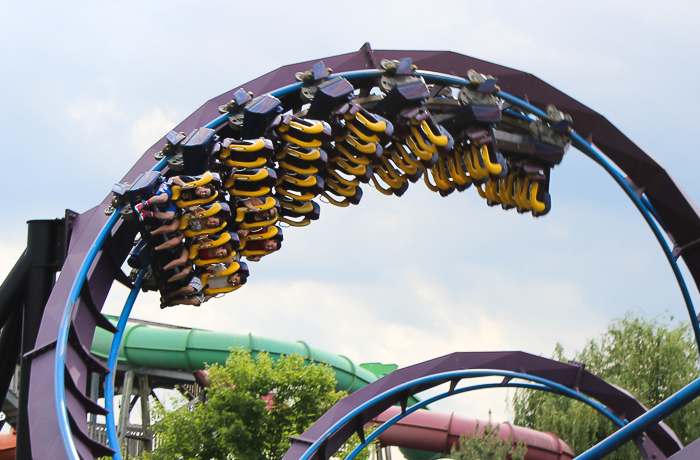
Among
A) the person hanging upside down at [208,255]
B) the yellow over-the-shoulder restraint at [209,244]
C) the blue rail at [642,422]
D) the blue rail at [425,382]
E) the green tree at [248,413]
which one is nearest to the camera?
the blue rail at [642,422]

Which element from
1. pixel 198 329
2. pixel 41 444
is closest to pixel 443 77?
pixel 41 444

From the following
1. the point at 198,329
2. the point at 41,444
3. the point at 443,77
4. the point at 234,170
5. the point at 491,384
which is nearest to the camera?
the point at 41,444

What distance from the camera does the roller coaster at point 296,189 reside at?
6984mm

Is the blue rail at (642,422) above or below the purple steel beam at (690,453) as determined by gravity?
above

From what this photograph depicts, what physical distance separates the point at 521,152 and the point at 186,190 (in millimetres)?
4170

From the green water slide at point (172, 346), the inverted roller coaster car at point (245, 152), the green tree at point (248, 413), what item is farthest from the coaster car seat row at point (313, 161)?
the green water slide at point (172, 346)

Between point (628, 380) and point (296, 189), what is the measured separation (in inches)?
446

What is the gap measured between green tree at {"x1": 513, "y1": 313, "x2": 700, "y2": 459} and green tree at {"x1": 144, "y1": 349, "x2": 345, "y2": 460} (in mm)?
5104

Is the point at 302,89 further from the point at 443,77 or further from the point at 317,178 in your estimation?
the point at 443,77

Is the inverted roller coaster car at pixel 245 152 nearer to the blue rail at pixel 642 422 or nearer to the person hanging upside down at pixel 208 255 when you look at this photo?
the person hanging upside down at pixel 208 255

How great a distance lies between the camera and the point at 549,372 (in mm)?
11172

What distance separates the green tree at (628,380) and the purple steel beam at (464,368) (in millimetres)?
4735

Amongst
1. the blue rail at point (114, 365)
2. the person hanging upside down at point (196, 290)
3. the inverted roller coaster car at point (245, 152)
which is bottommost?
the blue rail at point (114, 365)

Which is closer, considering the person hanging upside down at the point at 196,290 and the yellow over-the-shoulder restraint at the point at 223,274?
the person hanging upside down at the point at 196,290
